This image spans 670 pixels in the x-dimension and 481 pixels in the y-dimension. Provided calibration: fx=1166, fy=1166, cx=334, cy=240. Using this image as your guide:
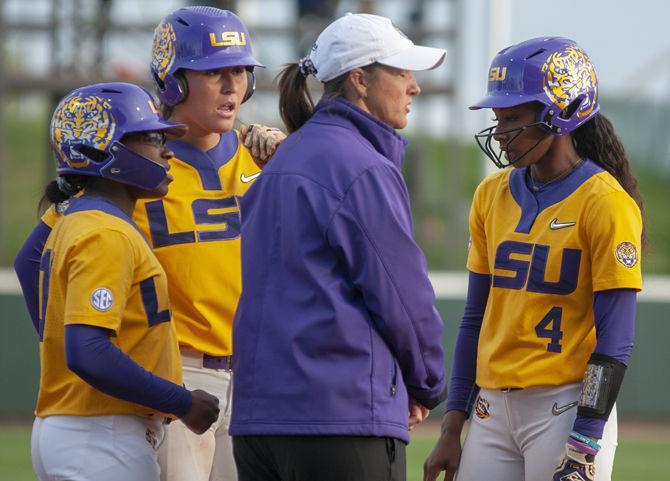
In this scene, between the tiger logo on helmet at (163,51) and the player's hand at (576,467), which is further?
the tiger logo on helmet at (163,51)

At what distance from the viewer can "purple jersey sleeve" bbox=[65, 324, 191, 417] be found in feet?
11.8

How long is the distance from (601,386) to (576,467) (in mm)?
275

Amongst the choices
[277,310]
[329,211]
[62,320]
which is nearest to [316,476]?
[277,310]

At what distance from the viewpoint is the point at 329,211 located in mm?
3410

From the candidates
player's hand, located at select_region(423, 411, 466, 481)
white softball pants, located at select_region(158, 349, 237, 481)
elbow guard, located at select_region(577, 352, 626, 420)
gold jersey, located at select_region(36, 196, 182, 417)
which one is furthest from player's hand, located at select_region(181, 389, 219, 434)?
elbow guard, located at select_region(577, 352, 626, 420)

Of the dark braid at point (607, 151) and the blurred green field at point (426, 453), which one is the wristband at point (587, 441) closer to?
the dark braid at point (607, 151)

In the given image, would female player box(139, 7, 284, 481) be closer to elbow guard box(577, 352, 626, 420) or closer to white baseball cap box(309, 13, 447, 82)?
white baseball cap box(309, 13, 447, 82)

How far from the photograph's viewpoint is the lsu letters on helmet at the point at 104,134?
3.92m

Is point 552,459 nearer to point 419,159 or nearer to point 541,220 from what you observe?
point 541,220

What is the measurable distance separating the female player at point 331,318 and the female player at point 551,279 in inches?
23.3

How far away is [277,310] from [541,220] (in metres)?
1.16

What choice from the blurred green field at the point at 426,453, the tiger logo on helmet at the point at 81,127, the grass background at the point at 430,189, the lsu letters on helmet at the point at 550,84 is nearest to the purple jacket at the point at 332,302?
the tiger logo on helmet at the point at 81,127

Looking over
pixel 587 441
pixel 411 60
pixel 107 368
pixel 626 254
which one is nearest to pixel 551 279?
pixel 626 254

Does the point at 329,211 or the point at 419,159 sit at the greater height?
the point at 329,211
